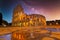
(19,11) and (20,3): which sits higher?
(20,3)

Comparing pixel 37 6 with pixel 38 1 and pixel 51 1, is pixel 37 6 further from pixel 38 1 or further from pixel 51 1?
pixel 51 1

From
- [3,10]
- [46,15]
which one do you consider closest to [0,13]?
[3,10]

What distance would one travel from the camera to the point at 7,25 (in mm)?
4582

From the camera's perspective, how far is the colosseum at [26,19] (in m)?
4.39

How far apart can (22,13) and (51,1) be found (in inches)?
43.4

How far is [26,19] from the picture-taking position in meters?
4.40

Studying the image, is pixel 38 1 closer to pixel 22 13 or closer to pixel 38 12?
pixel 38 12

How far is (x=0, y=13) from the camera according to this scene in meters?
4.59

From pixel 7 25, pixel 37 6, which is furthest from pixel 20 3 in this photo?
pixel 7 25

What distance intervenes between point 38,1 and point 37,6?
18cm

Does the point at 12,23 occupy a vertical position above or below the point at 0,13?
below

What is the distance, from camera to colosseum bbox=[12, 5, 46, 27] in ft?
14.4

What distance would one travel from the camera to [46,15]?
4566 millimetres

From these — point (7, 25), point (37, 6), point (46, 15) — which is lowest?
point (7, 25)
